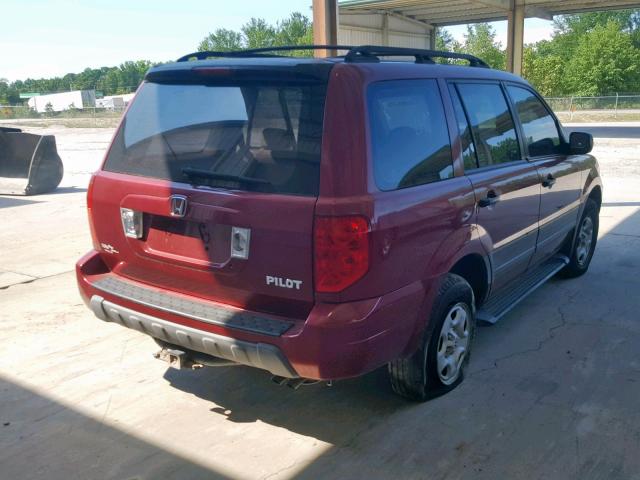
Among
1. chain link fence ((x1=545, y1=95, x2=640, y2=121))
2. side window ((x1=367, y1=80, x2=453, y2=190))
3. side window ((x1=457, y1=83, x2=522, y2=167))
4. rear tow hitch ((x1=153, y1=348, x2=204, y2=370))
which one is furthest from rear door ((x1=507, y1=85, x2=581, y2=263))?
chain link fence ((x1=545, y1=95, x2=640, y2=121))

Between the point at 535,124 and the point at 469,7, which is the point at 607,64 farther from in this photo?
the point at 535,124

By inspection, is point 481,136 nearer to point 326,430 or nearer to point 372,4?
point 326,430

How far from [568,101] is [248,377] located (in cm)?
4037

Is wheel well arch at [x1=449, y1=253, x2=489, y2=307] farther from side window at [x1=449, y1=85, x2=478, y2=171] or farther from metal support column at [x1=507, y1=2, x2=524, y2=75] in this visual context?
metal support column at [x1=507, y1=2, x2=524, y2=75]

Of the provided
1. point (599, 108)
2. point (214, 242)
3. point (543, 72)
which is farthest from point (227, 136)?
point (543, 72)

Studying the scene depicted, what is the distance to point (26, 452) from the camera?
3207 mm

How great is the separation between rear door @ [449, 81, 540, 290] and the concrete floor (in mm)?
710

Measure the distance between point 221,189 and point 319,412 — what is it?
1457mm

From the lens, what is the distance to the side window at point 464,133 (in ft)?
12.2

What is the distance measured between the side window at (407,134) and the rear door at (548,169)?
4.33 feet

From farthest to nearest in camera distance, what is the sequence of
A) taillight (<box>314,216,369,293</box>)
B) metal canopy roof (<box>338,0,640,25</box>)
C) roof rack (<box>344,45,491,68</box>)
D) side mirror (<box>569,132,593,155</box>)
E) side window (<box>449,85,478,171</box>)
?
metal canopy roof (<box>338,0,640,25</box>)
side mirror (<box>569,132,593,155</box>)
side window (<box>449,85,478,171</box>)
roof rack (<box>344,45,491,68</box>)
taillight (<box>314,216,369,293</box>)

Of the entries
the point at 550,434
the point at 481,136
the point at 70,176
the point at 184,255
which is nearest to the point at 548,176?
the point at 481,136

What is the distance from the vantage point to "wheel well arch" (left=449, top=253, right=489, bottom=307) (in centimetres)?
381

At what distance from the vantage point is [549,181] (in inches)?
188
